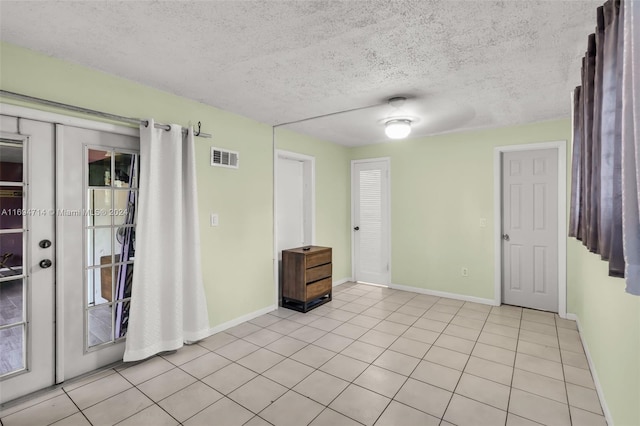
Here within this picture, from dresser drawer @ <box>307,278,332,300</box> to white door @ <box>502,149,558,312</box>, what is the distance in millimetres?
2426

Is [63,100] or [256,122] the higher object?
[256,122]

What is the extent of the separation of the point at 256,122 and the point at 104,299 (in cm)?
243

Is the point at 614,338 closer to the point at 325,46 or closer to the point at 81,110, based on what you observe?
the point at 325,46

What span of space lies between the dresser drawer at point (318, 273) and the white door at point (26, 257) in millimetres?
2563

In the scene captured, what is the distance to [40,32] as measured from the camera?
1934mm

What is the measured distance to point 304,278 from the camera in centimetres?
401

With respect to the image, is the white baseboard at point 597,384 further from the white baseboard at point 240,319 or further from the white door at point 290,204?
the white door at point 290,204

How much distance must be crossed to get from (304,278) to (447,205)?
2348 millimetres

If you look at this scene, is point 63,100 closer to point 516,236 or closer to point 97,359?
point 97,359

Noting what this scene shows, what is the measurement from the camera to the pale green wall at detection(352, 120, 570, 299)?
422 centimetres

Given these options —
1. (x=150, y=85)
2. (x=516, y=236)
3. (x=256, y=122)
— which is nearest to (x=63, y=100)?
(x=150, y=85)

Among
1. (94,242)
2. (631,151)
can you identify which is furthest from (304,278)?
(631,151)

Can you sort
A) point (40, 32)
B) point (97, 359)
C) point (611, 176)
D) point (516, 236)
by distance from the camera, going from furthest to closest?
point (516, 236), point (97, 359), point (40, 32), point (611, 176)

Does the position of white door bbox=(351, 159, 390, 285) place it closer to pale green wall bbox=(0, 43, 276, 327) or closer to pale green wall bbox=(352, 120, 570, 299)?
pale green wall bbox=(352, 120, 570, 299)
